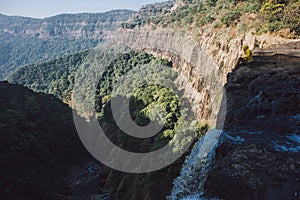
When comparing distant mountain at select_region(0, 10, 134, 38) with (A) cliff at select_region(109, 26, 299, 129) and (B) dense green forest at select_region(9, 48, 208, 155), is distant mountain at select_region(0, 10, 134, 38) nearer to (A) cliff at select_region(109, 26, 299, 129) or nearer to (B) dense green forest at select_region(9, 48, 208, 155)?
(B) dense green forest at select_region(9, 48, 208, 155)

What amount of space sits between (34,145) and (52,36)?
152145 mm

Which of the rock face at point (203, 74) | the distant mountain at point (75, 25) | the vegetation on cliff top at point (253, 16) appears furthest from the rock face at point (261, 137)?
the distant mountain at point (75, 25)

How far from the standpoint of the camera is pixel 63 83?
198 ft

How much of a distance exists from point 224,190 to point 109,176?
2069 cm

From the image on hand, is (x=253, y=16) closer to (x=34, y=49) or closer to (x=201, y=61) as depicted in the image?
(x=201, y=61)

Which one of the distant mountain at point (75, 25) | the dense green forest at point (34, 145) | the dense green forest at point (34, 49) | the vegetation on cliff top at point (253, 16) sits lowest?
the dense green forest at point (34, 145)

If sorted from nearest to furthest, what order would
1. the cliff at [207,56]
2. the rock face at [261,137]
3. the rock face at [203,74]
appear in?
the rock face at [261,137] < the rock face at [203,74] < the cliff at [207,56]

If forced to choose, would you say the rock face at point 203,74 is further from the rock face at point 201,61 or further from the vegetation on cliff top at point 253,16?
the vegetation on cliff top at point 253,16

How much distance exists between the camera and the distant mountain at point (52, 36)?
140625 millimetres

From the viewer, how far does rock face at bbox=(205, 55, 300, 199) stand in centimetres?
639

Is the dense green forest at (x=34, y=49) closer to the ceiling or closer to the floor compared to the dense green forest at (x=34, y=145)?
closer to the ceiling

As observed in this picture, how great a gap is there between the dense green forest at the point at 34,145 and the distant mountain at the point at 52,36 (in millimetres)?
97711

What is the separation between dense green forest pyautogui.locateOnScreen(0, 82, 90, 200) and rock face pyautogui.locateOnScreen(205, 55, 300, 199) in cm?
1592

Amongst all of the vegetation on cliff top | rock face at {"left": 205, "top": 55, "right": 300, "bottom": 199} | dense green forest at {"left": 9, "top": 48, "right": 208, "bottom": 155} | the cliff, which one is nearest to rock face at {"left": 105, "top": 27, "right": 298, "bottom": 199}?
Answer: the cliff
